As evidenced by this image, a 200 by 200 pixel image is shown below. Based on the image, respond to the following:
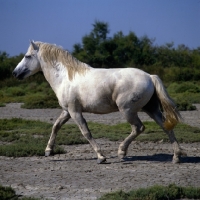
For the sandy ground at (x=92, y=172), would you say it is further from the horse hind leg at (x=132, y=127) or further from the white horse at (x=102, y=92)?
the white horse at (x=102, y=92)

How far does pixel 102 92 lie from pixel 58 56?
138 centimetres

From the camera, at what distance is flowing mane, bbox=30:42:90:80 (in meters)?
10.5

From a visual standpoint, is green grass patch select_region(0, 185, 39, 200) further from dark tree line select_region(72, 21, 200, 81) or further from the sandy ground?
dark tree line select_region(72, 21, 200, 81)

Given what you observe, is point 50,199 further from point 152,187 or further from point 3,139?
point 3,139

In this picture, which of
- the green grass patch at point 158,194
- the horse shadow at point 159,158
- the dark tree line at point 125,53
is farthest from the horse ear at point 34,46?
the dark tree line at point 125,53

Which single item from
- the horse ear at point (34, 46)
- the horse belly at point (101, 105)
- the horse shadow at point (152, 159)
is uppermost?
the horse ear at point (34, 46)

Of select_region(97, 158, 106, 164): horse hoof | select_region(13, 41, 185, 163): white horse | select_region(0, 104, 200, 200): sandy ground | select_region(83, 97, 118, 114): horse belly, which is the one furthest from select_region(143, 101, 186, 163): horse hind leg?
select_region(97, 158, 106, 164): horse hoof

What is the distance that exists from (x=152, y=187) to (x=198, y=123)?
9976 mm

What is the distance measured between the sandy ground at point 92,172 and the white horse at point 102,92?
1.25ft

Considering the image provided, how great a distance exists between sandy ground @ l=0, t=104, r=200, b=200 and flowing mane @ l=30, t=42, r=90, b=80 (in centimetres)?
174

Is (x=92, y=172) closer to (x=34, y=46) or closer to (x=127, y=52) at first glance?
(x=34, y=46)

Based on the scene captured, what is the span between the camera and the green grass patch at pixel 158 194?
6.99 m

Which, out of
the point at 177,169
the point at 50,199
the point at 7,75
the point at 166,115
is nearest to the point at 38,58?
the point at 166,115

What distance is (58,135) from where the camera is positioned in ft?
44.9
